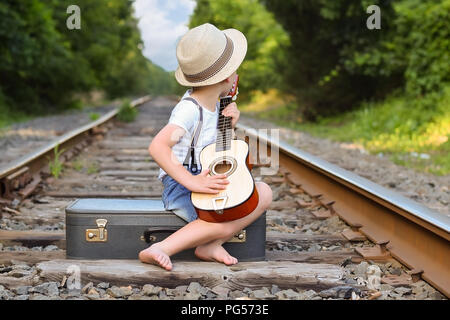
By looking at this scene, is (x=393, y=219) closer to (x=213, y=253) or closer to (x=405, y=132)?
(x=213, y=253)

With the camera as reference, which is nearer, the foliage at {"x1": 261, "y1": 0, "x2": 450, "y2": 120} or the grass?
the grass

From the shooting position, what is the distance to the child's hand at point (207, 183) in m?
2.51

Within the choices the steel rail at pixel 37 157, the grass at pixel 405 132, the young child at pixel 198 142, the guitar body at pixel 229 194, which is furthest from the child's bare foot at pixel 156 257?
the grass at pixel 405 132

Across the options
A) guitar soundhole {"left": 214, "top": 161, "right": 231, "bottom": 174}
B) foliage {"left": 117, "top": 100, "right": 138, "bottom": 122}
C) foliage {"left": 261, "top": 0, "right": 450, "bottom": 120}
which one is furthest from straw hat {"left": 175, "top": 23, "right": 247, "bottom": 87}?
foliage {"left": 117, "top": 100, "right": 138, "bottom": 122}

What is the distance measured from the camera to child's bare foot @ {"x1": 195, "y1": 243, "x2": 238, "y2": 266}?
2.63m

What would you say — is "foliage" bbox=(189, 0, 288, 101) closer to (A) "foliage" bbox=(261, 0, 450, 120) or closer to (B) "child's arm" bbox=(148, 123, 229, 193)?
(A) "foliage" bbox=(261, 0, 450, 120)

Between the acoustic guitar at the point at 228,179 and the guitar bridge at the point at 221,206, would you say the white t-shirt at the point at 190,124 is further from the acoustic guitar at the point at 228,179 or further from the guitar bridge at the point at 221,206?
the guitar bridge at the point at 221,206

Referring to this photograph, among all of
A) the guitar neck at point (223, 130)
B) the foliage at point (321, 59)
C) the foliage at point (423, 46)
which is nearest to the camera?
the guitar neck at point (223, 130)

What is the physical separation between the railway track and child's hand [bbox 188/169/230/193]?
342 mm

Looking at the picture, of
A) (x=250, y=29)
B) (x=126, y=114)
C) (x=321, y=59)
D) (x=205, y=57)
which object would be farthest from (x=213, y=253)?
(x=250, y=29)

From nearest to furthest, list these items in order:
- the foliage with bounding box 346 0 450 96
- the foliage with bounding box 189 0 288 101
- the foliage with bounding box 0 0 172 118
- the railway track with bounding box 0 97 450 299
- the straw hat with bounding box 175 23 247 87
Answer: the railway track with bounding box 0 97 450 299 < the straw hat with bounding box 175 23 247 87 < the foliage with bounding box 346 0 450 96 < the foliage with bounding box 0 0 172 118 < the foliage with bounding box 189 0 288 101

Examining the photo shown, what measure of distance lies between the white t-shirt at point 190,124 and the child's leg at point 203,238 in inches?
12.8

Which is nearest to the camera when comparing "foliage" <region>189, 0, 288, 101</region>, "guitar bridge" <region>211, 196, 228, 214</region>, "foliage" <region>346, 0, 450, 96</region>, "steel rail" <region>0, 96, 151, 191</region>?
"guitar bridge" <region>211, 196, 228, 214</region>
